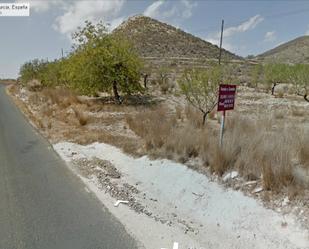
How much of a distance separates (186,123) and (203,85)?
1.71 metres

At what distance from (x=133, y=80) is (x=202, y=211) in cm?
1593

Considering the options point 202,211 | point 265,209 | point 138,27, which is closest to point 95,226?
point 202,211

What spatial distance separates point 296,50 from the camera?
3366 inches

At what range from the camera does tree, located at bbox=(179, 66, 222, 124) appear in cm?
1089

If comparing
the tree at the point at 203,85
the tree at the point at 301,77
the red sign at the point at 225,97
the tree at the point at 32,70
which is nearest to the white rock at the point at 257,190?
the red sign at the point at 225,97

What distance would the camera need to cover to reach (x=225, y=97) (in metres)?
6.74

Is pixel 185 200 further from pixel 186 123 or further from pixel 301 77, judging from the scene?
pixel 301 77

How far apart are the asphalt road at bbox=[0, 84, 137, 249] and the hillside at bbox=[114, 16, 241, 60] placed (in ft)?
190

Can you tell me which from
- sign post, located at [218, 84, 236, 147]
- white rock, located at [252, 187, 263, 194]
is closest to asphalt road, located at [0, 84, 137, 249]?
white rock, located at [252, 187, 263, 194]

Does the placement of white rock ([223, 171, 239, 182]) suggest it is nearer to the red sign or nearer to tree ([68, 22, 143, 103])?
the red sign

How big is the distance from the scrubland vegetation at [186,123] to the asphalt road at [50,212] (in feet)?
8.06

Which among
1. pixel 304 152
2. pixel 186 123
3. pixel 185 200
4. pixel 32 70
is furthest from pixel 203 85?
pixel 32 70

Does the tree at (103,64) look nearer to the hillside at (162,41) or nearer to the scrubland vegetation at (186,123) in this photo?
the scrubland vegetation at (186,123)

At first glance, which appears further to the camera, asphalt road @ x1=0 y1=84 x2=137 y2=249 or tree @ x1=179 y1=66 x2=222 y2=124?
tree @ x1=179 y1=66 x2=222 y2=124
